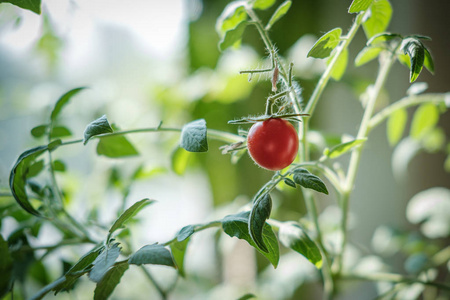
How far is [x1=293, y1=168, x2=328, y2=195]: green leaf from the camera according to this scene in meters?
0.30

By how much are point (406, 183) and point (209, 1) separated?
73 centimetres

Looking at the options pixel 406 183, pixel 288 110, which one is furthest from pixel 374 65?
pixel 288 110

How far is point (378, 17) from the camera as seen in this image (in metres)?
0.42

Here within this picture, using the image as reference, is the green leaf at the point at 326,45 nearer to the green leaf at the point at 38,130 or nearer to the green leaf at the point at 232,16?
the green leaf at the point at 232,16

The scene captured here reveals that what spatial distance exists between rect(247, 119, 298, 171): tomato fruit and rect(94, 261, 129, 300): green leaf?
0.16 meters

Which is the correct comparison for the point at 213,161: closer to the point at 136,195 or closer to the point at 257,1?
the point at 136,195

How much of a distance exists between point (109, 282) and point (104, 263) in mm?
27

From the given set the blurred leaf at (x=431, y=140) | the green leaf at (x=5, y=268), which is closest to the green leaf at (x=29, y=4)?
the green leaf at (x=5, y=268)

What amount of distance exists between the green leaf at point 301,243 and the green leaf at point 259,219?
0.30 feet

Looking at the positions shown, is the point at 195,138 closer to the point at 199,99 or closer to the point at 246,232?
the point at 246,232

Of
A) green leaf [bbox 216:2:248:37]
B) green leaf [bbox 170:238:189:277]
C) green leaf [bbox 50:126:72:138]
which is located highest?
green leaf [bbox 216:2:248:37]

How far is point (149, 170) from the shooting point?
595 mm

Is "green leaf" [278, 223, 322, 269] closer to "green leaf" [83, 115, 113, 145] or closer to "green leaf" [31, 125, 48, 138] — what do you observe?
"green leaf" [83, 115, 113, 145]

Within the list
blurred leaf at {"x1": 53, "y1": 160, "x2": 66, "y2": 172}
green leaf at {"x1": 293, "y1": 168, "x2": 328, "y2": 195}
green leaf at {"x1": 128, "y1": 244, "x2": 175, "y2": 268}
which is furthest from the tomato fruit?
blurred leaf at {"x1": 53, "y1": 160, "x2": 66, "y2": 172}
